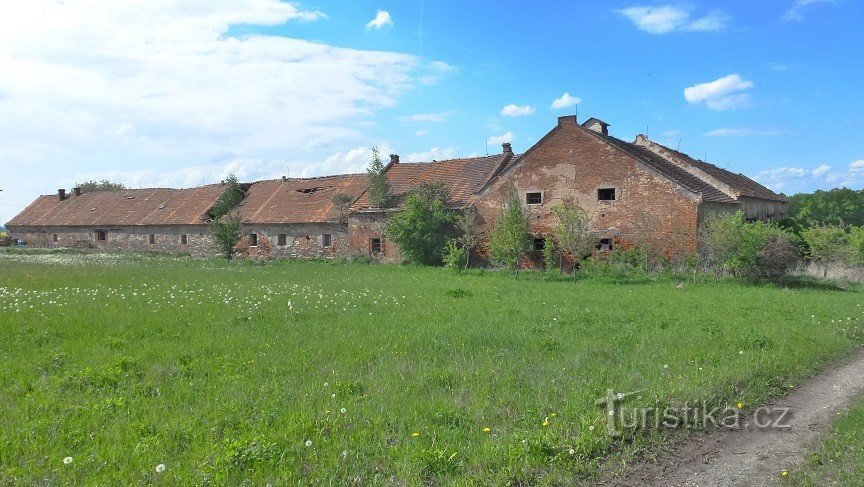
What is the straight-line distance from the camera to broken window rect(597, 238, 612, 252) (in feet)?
86.5

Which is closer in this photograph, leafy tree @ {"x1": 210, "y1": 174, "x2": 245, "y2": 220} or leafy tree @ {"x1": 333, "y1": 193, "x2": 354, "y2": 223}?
leafy tree @ {"x1": 333, "y1": 193, "x2": 354, "y2": 223}

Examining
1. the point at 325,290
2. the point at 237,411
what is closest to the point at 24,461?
the point at 237,411

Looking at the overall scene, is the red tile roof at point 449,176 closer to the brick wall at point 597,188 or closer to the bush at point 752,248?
the brick wall at point 597,188

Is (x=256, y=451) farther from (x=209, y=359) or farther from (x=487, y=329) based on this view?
(x=487, y=329)

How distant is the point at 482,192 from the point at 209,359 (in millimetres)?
22690

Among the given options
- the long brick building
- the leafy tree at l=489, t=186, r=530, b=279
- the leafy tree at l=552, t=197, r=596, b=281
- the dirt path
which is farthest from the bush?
the dirt path

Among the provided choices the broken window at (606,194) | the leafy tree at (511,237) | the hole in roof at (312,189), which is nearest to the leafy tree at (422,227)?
the leafy tree at (511,237)

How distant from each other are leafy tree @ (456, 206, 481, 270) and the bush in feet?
36.6

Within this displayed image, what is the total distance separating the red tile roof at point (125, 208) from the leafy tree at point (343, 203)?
13118 mm

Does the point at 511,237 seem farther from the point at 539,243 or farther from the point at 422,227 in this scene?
the point at 422,227

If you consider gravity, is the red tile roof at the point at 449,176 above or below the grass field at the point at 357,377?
above

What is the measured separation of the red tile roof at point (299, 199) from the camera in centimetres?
3791

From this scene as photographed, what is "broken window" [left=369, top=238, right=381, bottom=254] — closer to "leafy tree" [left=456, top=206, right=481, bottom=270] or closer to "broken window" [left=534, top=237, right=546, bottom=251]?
"leafy tree" [left=456, top=206, right=481, bottom=270]

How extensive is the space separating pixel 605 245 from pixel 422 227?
30.7 ft
